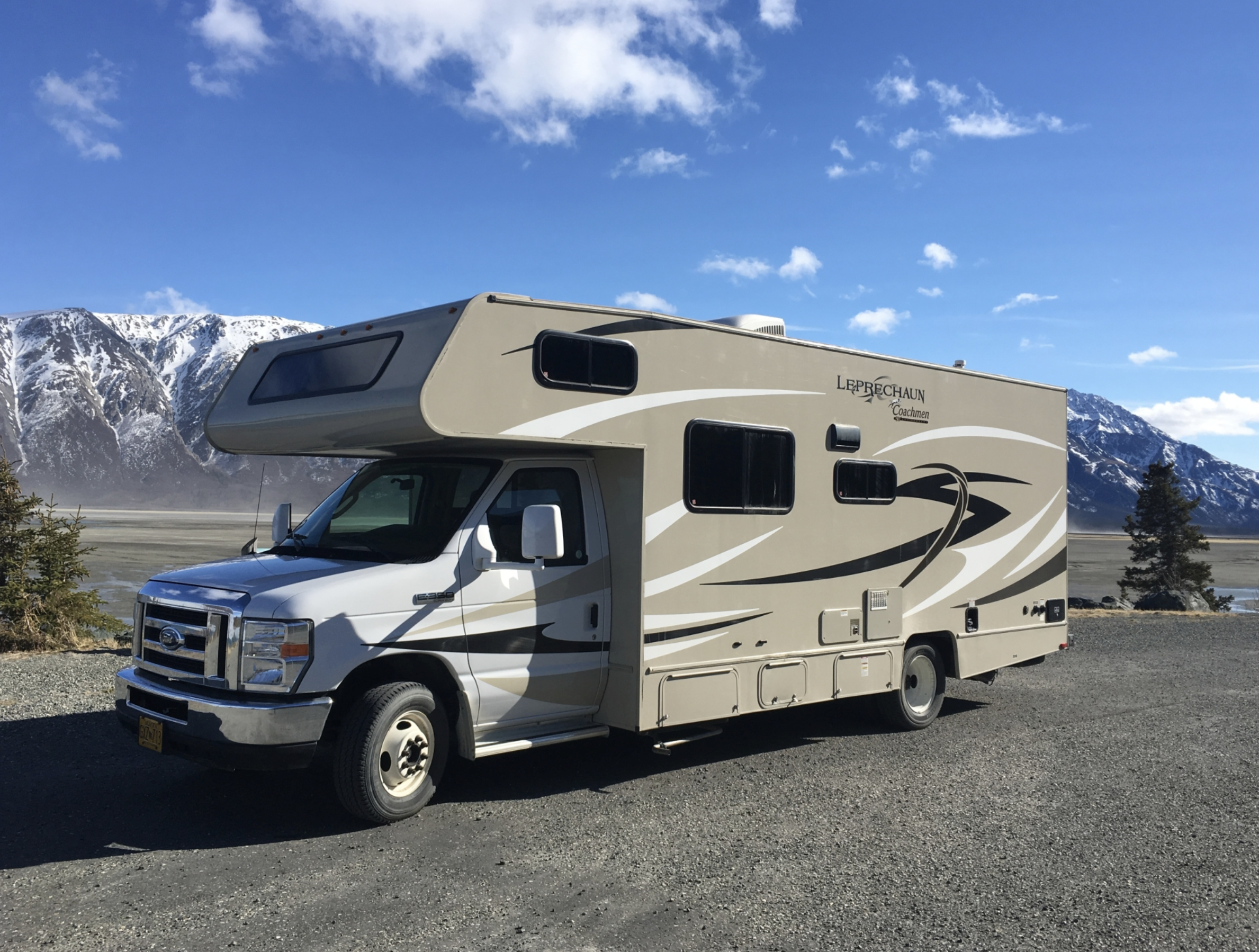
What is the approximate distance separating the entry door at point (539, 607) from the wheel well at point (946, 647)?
12.6 feet

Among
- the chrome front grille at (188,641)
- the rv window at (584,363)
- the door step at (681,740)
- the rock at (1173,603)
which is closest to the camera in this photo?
the chrome front grille at (188,641)

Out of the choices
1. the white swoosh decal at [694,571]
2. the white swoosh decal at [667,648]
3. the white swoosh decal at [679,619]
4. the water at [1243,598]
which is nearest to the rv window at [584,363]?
the white swoosh decal at [694,571]

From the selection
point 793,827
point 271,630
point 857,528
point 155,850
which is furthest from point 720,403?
point 155,850

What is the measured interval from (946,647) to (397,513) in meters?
5.54

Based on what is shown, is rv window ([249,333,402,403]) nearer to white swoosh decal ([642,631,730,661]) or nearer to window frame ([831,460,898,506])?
white swoosh decal ([642,631,730,661])

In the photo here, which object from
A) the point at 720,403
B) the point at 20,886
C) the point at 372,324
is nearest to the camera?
the point at 20,886

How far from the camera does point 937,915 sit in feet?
16.0

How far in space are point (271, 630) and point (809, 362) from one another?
473 centimetres

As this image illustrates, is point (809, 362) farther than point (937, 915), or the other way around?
point (809, 362)

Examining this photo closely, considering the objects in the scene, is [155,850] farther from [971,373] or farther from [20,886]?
[971,373]

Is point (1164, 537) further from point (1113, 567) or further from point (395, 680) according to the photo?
point (395, 680)

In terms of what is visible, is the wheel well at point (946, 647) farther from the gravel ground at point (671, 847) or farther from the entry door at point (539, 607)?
the entry door at point (539, 607)

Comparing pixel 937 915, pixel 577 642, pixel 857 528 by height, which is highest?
pixel 857 528

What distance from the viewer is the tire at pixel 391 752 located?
5719 mm
